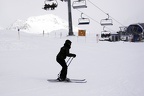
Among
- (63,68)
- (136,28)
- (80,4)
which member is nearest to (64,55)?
(63,68)

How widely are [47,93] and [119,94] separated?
2100 millimetres

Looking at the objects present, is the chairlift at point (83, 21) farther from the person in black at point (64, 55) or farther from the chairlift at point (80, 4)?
the person in black at point (64, 55)

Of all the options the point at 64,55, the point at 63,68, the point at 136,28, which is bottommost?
the point at 63,68

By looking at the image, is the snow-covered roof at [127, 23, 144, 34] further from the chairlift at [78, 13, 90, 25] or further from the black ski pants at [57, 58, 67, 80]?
the black ski pants at [57, 58, 67, 80]

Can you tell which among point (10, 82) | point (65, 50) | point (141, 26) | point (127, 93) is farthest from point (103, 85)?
point (141, 26)

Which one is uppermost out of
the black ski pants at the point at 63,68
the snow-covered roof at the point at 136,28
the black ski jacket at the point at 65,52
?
the snow-covered roof at the point at 136,28

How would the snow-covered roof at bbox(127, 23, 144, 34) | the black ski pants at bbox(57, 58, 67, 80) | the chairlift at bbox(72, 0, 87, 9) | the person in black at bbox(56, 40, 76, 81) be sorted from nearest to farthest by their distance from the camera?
1. the person in black at bbox(56, 40, 76, 81)
2. the black ski pants at bbox(57, 58, 67, 80)
3. the chairlift at bbox(72, 0, 87, 9)
4. the snow-covered roof at bbox(127, 23, 144, 34)

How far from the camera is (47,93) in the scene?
6.47 metres

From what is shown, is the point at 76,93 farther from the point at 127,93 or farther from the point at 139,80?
the point at 139,80

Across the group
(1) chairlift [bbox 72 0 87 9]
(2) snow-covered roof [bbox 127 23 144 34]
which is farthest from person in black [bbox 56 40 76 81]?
(2) snow-covered roof [bbox 127 23 144 34]

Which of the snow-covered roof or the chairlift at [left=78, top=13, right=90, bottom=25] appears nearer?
the chairlift at [left=78, top=13, right=90, bottom=25]

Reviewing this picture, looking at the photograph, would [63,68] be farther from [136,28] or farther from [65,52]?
[136,28]

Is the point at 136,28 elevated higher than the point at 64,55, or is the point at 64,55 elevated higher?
the point at 136,28

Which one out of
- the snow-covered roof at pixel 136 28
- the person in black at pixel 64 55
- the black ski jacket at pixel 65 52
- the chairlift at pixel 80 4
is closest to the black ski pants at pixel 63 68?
the person in black at pixel 64 55
